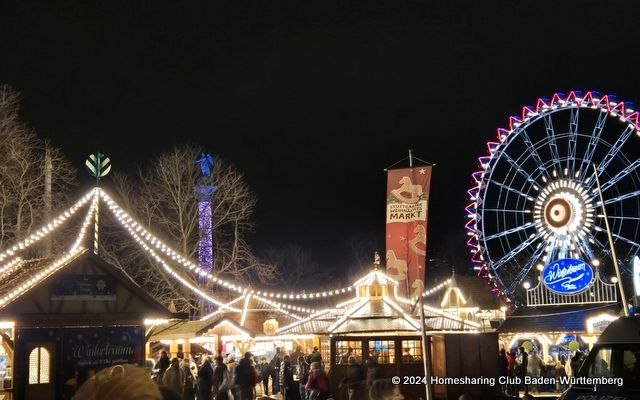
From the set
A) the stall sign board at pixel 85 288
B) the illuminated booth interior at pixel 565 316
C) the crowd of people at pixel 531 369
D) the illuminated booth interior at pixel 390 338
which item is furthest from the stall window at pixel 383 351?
the illuminated booth interior at pixel 565 316

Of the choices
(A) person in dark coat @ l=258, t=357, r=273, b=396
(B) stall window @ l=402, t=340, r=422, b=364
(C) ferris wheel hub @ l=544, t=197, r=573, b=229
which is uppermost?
(C) ferris wheel hub @ l=544, t=197, r=573, b=229

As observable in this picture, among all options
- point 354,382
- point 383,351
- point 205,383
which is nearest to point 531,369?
point 383,351

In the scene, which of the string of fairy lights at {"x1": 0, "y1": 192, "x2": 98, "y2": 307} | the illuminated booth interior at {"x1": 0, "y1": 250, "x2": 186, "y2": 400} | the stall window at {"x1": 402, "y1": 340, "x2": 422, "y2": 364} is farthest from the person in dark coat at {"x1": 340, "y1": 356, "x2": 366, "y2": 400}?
the string of fairy lights at {"x1": 0, "y1": 192, "x2": 98, "y2": 307}

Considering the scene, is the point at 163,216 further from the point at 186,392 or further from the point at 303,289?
the point at 303,289

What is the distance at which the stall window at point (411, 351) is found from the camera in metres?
16.6

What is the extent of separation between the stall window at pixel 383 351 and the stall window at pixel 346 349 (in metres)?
0.36

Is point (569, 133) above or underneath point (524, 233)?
above

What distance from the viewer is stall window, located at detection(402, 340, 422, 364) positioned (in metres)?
16.6

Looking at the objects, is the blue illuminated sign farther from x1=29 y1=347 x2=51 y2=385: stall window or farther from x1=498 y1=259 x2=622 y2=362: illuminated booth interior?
x1=29 y1=347 x2=51 y2=385: stall window

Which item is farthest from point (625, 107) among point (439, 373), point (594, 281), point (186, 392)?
point (186, 392)

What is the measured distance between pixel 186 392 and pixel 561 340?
18.6m

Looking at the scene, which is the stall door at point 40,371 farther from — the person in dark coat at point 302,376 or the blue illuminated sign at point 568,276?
the blue illuminated sign at point 568,276

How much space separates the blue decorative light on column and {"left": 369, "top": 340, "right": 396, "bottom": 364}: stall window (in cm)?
1864

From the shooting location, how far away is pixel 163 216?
1345 inches
